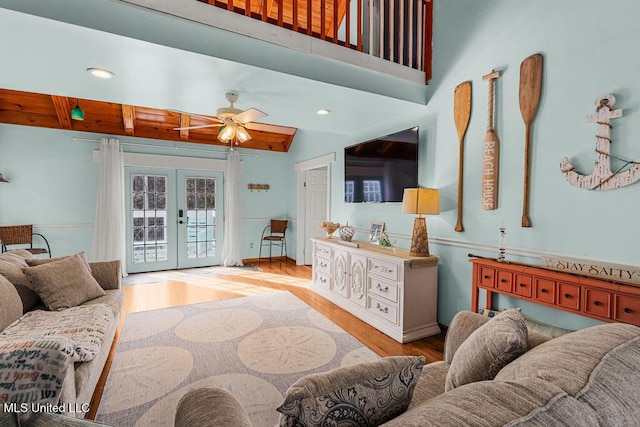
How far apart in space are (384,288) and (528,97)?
77.9 inches

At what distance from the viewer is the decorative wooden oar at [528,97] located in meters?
2.21

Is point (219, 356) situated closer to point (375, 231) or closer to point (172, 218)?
point (375, 231)

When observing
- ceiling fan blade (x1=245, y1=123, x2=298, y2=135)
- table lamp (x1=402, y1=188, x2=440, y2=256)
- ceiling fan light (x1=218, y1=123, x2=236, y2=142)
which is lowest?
table lamp (x1=402, y1=188, x2=440, y2=256)

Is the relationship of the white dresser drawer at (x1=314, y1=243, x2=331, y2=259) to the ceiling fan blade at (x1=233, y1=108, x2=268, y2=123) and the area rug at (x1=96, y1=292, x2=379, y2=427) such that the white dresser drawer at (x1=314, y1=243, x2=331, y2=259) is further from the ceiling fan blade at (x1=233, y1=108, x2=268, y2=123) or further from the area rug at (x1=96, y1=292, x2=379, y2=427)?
the ceiling fan blade at (x1=233, y1=108, x2=268, y2=123)

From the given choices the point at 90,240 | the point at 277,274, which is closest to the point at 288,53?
the point at 277,274

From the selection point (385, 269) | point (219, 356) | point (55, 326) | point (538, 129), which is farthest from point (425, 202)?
point (55, 326)

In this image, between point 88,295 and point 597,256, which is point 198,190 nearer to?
point 88,295

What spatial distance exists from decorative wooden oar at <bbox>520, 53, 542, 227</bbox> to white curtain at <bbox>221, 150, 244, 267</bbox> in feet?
15.8

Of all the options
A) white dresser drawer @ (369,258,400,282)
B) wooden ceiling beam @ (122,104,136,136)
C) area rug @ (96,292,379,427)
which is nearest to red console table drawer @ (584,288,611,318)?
white dresser drawer @ (369,258,400,282)

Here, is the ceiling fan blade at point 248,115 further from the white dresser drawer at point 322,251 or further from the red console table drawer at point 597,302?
the red console table drawer at point 597,302

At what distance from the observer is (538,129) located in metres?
2.21

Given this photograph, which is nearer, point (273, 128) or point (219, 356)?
point (219, 356)

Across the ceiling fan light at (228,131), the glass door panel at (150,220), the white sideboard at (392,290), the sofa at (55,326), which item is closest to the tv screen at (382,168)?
the white sideboard at (392,290)

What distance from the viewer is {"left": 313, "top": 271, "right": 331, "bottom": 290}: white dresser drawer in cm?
391
